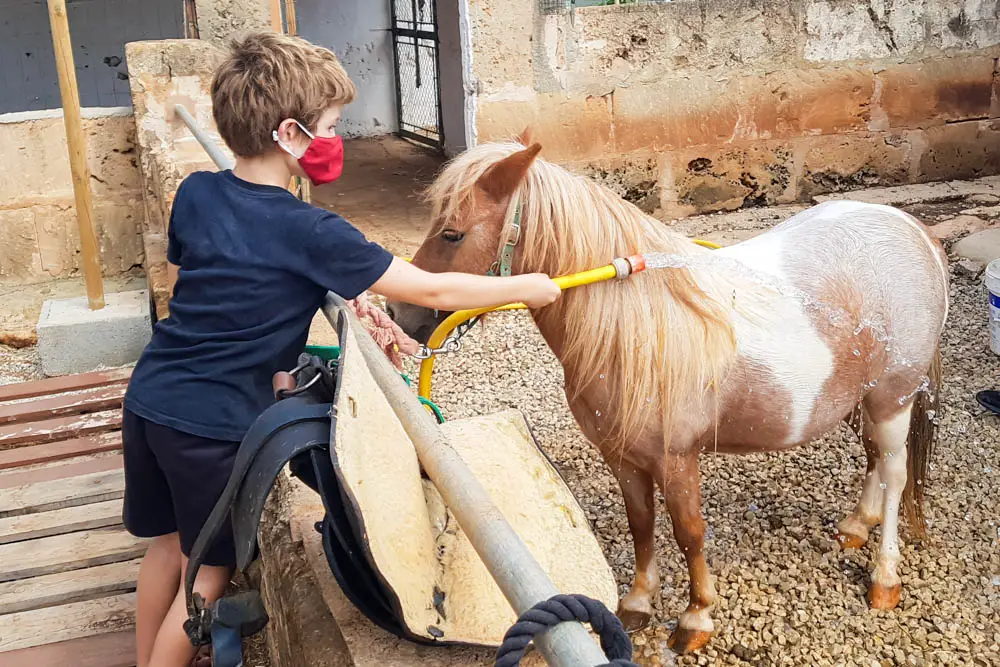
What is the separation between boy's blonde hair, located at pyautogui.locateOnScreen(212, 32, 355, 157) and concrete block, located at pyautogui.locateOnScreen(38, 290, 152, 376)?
3.25 meters

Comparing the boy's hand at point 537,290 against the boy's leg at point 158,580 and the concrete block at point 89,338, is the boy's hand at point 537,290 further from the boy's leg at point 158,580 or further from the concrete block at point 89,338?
the concrete block at point 89,338

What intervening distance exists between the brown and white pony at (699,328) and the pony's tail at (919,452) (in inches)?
1.1

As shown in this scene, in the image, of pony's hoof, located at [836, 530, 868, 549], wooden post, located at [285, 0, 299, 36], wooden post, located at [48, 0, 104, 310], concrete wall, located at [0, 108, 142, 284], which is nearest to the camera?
pony's hoof, located at [836, 530, 868, 549]

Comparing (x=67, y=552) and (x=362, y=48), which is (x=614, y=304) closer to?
(x=67, y=552)

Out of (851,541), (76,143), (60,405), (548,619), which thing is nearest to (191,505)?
(548,619)

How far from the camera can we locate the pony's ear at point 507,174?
2.09 metres

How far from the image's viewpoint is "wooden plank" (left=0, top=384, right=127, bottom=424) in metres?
4.18

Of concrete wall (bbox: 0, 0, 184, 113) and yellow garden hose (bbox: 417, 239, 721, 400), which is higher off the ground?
concrete wall (bbox: 0, 0, 184, 113)

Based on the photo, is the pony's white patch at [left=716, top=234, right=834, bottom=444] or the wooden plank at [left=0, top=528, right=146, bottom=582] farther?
the wooden plank at [left=0, top=528, right=146, bottom=582]

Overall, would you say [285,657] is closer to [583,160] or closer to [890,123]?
[583,160]

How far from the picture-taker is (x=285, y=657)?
75.4 inches

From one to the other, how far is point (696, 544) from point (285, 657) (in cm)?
Answer: 121

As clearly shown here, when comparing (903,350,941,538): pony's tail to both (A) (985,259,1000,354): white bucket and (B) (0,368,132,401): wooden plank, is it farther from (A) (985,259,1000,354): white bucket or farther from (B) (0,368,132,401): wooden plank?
(B) (0,368,132,401): wooden plank

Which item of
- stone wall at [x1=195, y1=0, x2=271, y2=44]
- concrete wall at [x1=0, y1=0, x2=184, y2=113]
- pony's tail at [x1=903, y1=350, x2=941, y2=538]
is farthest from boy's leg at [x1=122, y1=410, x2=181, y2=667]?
concrete wall at [x1=0, y1=0, x2=184, y2=113]
